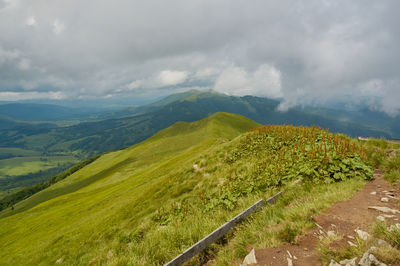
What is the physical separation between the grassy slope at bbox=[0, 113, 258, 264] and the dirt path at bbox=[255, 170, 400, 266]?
38.1 feet

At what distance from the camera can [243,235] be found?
6.49m

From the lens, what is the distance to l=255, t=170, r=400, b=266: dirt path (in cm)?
501

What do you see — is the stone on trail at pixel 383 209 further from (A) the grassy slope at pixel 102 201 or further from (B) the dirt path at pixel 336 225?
(A) the grassy slope at pixel 102 201

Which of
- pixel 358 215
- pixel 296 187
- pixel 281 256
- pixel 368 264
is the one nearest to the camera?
pixel 368 264

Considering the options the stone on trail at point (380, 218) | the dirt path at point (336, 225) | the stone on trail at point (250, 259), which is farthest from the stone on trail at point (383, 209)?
the stone on trail at point (250, 259)

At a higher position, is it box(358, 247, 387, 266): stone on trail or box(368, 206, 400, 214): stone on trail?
box(358, 247, 387, 266): stone on trail

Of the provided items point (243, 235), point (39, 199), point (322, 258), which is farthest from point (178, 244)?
point (39, 199)

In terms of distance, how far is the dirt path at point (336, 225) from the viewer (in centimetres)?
501

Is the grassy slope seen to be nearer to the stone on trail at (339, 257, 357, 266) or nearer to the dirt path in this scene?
the dirt path

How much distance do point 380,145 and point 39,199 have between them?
599 ft

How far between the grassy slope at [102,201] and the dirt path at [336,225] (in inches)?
457

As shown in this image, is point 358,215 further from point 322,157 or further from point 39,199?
point 39,199

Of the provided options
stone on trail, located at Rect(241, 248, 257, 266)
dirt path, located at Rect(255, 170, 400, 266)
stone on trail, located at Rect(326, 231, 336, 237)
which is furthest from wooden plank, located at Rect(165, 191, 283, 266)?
stone on trail, located at Rect(326, 231, 336, 237)

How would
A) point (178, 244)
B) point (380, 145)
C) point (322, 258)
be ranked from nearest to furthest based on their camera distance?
point (322, 258) → point (178, 244) → point (380, 145)
